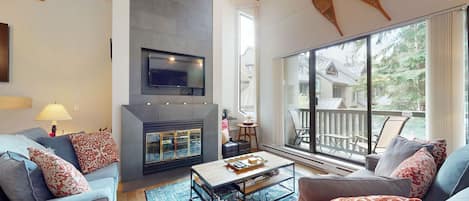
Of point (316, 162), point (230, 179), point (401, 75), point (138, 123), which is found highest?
point (401, 75)

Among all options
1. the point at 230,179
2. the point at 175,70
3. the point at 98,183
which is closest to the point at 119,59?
the point at 175,70

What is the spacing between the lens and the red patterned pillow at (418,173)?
1.15 m

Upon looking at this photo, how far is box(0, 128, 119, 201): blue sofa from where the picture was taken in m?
1.19

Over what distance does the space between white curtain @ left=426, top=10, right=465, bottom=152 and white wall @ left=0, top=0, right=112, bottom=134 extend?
190 inches

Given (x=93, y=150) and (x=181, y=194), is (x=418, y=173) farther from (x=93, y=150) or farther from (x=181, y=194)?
(x=93, y=150)

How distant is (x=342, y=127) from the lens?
3.43 m

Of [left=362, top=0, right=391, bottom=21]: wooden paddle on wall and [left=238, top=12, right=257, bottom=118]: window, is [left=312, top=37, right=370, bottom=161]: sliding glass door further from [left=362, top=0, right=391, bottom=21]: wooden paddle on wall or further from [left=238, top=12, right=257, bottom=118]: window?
[left=238, top=12, right=257, bottom=118]: window

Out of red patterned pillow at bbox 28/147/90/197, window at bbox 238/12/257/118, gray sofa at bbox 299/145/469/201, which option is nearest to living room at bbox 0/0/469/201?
red patterned pillow at bbox 28/147/90/197

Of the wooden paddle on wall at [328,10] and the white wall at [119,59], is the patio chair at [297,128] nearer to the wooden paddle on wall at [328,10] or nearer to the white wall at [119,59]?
the wooden paddle on wall at [328,10]

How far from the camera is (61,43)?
11.3ft

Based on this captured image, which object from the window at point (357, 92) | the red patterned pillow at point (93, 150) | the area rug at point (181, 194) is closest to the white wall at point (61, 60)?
the red patterned pillow at point (93, 150)

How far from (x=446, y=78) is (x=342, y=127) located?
1.52m

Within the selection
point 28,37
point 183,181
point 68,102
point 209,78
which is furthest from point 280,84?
point 28,37

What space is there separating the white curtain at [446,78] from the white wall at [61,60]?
15.8ft
